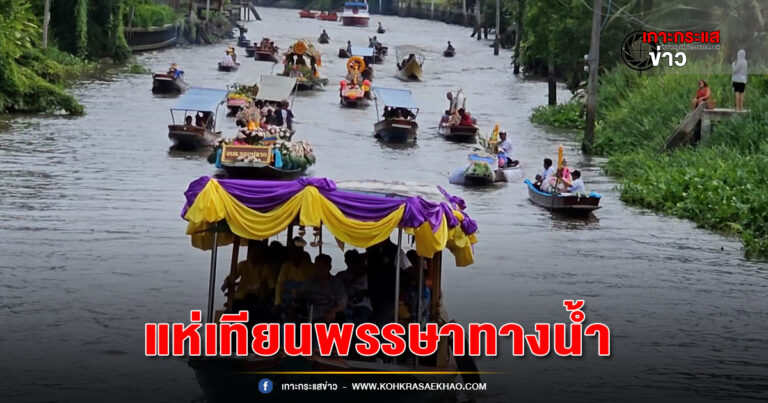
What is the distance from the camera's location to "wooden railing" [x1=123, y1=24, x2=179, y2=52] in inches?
3183

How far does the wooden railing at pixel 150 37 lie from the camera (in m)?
80.9

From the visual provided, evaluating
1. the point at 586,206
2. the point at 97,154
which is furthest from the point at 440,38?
the point at 586,206

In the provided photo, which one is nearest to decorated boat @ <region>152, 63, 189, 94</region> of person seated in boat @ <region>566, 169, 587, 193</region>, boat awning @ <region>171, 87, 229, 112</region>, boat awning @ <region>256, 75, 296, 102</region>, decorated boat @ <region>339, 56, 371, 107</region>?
decorated boat @ <region>339, 56, 371, 107</region>

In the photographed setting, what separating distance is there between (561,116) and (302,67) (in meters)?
18.5

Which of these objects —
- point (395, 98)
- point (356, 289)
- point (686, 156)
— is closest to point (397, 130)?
point (395, 98)

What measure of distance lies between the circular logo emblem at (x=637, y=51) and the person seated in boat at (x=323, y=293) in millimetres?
33641

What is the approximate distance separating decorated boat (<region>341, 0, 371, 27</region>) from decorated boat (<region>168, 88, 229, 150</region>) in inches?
3632

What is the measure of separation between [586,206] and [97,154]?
53.9 ft

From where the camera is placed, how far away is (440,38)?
113 m

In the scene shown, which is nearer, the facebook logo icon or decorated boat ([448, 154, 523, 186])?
the facebook logo icon

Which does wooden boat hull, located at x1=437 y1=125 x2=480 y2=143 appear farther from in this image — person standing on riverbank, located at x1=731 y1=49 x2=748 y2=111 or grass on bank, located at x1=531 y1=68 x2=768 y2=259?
person standing on riverbank, located at x1=731 y1=49 x2=748 y2=111

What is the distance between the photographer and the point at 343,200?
1466 centimetres

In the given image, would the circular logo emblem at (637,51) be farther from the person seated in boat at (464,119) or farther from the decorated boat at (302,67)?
the decorated boat at (302,67)

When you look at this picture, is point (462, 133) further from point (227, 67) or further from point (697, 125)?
point (227, 67)
